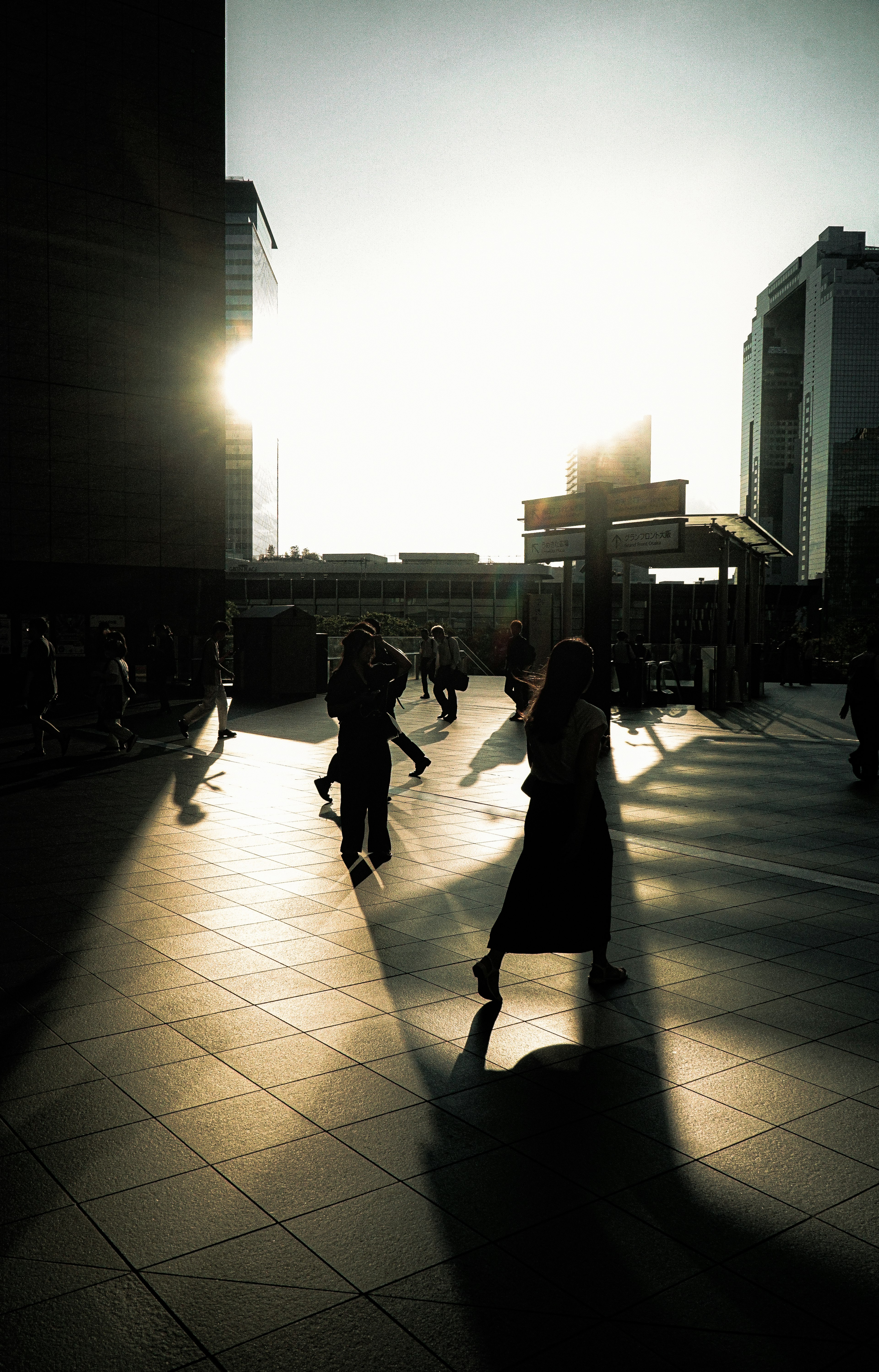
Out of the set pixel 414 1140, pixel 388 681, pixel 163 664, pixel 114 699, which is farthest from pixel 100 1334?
pixel 163 664

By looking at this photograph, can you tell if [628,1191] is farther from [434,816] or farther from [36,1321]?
[434,816]

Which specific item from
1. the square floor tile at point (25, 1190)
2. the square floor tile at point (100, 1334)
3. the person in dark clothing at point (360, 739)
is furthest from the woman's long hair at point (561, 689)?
the person in dark clothing at point (360, 739)

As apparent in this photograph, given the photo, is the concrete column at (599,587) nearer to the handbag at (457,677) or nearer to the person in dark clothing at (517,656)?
the person in dark clothing at (517,656)

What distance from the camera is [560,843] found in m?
4.62

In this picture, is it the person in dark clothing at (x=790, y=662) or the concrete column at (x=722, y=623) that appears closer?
the concrete column at (x=722, y=623)

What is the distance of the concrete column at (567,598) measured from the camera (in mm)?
21844

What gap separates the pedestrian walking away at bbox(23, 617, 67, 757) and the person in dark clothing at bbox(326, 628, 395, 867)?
747cm

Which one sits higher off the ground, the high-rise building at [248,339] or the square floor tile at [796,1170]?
the high-rise building at [248,339]

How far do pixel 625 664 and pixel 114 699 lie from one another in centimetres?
1261

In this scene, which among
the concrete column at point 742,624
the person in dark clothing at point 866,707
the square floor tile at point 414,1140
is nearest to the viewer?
the square floor tile at point 414,1140

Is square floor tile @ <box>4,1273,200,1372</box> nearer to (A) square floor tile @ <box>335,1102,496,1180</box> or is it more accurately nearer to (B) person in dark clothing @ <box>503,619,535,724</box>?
(A) square floor tile @ <box>335,1102,496,1180</box>

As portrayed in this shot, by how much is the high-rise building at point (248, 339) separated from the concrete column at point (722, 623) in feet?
335

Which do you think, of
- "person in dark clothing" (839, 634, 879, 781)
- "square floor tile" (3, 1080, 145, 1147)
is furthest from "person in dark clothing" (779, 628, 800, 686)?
"square floor tile" (3, 1080, 145, 1147)

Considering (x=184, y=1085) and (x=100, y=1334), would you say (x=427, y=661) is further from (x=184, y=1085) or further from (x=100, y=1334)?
(x=100, y=1334)
